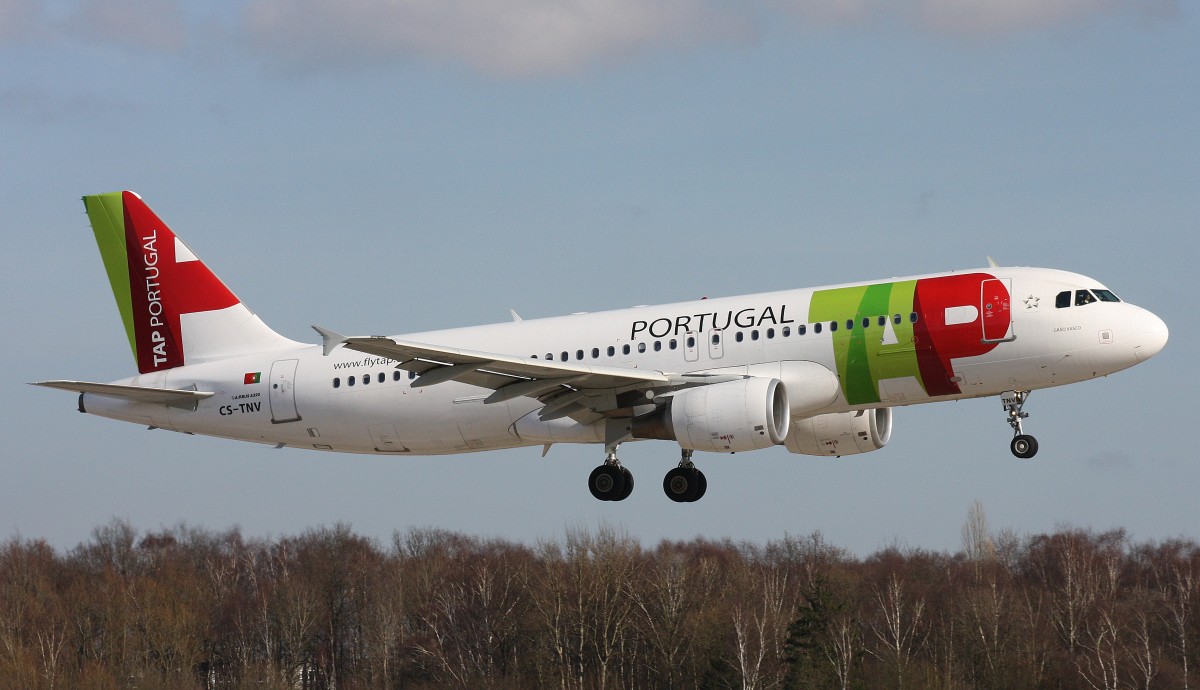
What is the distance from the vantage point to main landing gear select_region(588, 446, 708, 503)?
4284cm

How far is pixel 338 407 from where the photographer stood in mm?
44281

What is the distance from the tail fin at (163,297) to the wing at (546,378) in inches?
365

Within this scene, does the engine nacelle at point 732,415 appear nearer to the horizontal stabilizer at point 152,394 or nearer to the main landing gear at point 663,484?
the main landing gear at point 663,484

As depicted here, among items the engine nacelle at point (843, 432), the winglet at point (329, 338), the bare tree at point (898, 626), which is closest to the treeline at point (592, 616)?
the bare tree at point (898, 626)

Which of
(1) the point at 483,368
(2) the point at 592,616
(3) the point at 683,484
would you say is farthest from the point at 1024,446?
(2) the point at 592,616

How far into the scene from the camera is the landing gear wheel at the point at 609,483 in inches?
1688

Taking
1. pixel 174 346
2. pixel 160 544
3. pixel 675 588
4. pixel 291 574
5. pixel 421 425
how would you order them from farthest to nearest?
pixel 160 544 < pixel 291 574 < pixel 675 588 < pixel 174 346 < pixel 421 425

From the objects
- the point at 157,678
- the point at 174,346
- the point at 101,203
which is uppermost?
the point at 101,203

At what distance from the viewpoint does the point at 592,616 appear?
85.4 m

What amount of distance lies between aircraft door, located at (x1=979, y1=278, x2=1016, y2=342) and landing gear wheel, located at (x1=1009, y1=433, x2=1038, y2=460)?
2.82 m

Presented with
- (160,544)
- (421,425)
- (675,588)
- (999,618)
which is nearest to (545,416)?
(421,425)

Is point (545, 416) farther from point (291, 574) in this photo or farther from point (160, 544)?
point (160, 544)

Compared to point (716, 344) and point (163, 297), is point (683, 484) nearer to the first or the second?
point (716, 344)

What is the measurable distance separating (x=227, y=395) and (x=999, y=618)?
56.7 meters
